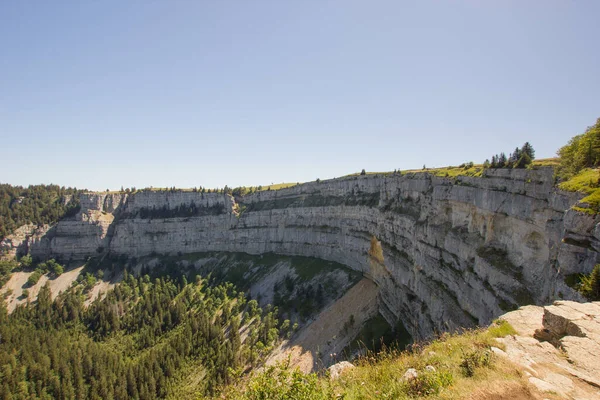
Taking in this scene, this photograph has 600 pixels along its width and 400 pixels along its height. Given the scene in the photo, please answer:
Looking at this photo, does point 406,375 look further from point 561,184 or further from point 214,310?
point 214,310

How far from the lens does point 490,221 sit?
28094mm

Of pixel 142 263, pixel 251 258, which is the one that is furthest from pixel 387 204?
pixel 142 263

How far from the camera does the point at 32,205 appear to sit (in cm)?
16475

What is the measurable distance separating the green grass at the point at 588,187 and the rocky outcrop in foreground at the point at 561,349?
17.7ft

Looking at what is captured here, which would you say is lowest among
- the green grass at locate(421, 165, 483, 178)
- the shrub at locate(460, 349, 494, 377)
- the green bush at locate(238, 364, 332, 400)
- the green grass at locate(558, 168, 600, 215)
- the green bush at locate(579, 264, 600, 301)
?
the green bush at locate(238, 364, 332, 400)

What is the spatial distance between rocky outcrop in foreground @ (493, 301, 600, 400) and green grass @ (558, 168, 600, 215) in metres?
5.41

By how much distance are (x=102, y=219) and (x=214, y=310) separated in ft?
332

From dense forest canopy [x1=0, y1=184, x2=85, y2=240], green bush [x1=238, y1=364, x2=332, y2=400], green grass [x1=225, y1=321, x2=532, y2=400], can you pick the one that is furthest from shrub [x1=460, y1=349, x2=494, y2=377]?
dense forest canopy [x1=0, y1=184, x2=85, y2=240]

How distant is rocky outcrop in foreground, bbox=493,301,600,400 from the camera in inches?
352

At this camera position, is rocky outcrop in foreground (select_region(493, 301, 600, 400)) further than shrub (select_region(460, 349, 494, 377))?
No

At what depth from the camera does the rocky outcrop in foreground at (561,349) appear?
893cm

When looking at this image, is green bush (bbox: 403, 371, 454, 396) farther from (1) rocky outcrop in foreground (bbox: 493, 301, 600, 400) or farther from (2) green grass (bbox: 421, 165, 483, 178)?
(2) green grass (bbox: 421, 165, 483, 178)

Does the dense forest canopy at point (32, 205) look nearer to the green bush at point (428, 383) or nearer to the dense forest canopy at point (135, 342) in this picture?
the dense forest canopy at point (135, 342)

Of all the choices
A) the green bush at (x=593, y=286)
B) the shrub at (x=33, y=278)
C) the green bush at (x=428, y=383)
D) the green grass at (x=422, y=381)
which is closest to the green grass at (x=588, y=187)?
the green bush at (x=593, y=286)
